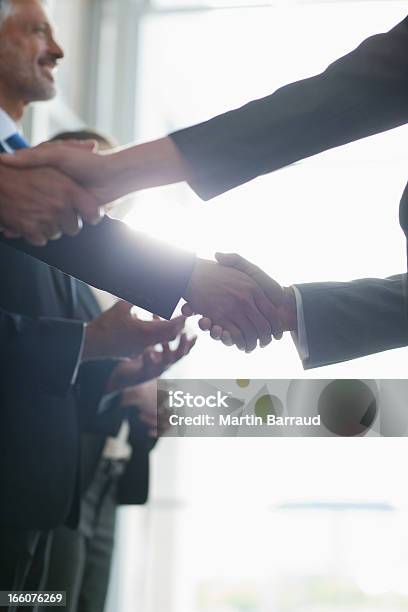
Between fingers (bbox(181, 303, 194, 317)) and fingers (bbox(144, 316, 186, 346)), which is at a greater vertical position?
fingers (bbox(144, 316, 186, 346))

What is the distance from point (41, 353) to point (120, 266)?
0.29m

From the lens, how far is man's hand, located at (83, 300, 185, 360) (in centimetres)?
171

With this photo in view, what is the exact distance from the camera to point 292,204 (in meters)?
3.14

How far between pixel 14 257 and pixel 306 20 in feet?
7.78

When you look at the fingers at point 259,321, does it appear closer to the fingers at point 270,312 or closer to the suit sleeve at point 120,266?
the fingers at point 270,312

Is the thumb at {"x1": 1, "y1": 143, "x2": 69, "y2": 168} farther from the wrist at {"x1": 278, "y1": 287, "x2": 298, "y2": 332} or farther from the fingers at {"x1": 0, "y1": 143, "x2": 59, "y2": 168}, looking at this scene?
the wrist at {"x1": 278, "y1": 287, "x2": 298, "y2": 332}

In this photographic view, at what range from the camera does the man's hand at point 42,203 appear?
4.49ft

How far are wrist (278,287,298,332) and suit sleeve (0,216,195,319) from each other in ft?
0.72

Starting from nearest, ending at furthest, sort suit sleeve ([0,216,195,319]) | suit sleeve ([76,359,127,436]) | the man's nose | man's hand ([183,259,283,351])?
suit sleeve ([0,216,195,319]), man's hand ([183,259,283,351]), suit sleeve ([76,359,127,436]), the man's nose

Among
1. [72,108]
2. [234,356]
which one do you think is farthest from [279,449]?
[72,108]

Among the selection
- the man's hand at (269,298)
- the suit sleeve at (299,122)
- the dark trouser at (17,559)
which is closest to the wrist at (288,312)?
the man's hand at (269,298)

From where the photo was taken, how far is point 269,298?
1592mm

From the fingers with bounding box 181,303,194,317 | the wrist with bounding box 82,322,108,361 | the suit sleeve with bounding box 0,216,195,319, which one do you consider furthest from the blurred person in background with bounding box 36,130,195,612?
the suit sleeve with bounding box 0,216,195,319

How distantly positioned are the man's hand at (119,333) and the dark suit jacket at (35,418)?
0.32ft
